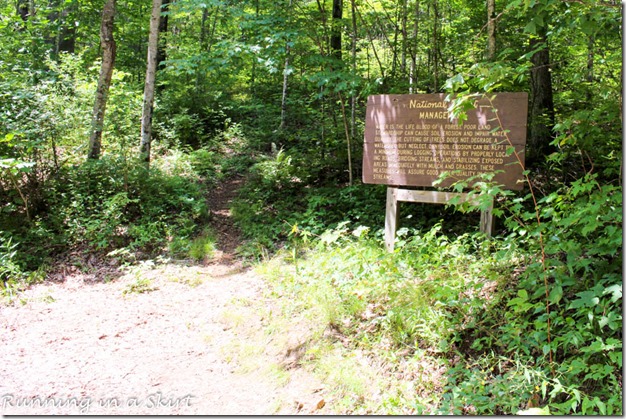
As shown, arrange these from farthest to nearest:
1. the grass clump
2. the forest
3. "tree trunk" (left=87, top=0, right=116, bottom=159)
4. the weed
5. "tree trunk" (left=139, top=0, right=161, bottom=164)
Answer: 1. "tree trunk" (left=139, top=0, right=161, bottom=164)
2. "tree trunk" (left=87, top=0, right=116, bottom=159)
3. the weed
4. the forest
5. the grass clump

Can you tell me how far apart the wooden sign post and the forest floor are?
2524 mm

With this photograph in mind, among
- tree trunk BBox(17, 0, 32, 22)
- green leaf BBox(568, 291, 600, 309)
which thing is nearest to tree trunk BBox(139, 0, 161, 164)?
tree trunk BBox(17, 0, 32, 22)

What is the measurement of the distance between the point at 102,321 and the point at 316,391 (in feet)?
10.4

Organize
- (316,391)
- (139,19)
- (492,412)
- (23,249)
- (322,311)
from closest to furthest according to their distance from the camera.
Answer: (492,412) → (316,391) → (322,311) → (23,249) → (139,19)

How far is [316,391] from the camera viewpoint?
3742mm

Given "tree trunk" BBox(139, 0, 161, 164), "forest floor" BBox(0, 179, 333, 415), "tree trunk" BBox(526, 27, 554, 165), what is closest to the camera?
"forest floor" BBox(0, 179, 333, 415)

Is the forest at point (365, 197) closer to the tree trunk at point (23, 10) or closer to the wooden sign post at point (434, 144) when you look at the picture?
the tree trunk at point (23, 10)

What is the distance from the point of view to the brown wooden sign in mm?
5379

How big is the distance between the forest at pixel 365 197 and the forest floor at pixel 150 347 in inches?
16.8

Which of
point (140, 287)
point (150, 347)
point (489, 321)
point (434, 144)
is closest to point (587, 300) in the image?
point (489, 321)

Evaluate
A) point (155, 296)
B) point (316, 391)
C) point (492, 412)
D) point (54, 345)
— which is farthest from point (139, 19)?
point (492, 412)

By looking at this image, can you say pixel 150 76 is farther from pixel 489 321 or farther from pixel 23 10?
pixel 23 10

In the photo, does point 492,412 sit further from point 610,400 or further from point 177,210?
point 177,210

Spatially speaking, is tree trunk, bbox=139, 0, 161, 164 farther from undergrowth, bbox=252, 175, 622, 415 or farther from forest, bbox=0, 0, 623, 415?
undergrowth, bbox=252, 175, 622, 415
